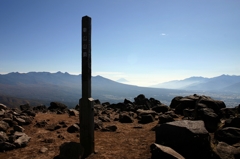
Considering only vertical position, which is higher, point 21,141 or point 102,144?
point 21,141

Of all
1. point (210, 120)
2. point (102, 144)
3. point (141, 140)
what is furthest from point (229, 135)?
point (102, 144)

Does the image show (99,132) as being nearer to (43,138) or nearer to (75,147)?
(43,138)

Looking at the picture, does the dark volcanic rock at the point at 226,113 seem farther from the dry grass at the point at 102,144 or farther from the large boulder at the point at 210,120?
the dry grass at the point at 102,144

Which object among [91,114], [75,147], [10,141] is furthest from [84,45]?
[10,141]

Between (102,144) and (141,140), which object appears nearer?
(102,144)

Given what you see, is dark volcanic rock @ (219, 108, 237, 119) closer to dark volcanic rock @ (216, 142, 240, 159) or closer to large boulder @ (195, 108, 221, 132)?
large boulder @ (195, 108, 221, 132)

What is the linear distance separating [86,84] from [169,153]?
16.2ft

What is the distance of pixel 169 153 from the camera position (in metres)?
6.78

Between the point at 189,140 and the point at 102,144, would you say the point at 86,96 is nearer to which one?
the point at 102,144

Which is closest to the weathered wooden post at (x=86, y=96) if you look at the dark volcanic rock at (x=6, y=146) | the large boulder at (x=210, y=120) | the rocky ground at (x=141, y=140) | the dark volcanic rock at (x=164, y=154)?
the rocky ground at (x=141, y=140)

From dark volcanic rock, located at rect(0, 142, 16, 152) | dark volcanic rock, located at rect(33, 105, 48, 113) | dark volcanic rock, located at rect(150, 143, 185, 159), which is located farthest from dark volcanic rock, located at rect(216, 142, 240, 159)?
dark volcanic rock, located at rect(33, 105, 48, 113)

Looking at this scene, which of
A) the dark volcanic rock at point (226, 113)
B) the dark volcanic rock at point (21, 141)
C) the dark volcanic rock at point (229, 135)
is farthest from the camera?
the dark volcanic rock at point (226, 113)

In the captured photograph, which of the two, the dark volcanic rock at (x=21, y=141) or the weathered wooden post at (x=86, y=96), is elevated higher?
the weathered wooden post at (x=86, y=96)

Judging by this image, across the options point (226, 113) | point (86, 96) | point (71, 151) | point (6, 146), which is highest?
point (86, 96)
